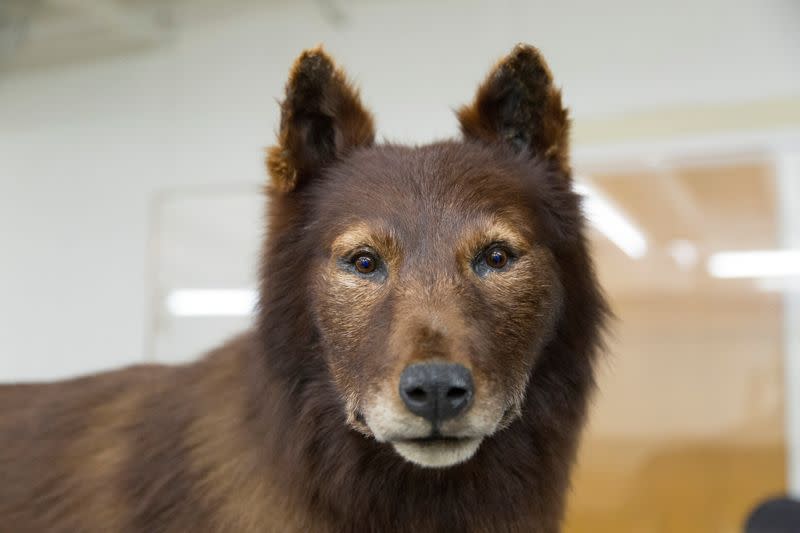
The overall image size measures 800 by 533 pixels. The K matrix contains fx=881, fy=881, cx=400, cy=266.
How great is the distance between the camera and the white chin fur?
5.64 ft

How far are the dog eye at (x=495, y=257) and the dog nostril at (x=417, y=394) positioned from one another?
0.44 metres

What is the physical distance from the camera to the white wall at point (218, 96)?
5.05 m

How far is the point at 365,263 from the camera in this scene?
197cm

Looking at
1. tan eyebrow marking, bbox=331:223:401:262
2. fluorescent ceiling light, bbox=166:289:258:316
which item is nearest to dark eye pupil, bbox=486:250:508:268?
tan eyebrow marking, bbox=331:223:401:262

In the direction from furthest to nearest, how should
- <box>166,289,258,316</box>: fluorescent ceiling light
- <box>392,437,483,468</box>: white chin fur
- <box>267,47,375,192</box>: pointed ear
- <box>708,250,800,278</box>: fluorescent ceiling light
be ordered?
<box>166,289,258,316</box>: fluorescent ceiling light → <box>708,250,800,278</box>: fluorescent ceiling light → <box>267,47,375,192</box>: pointed ear → <box>392,437,483,468</box>: white chin fur

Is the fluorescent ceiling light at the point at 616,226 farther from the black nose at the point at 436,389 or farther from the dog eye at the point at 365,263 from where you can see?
the black nose at the point at 436,389

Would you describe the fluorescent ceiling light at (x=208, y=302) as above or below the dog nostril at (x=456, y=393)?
above

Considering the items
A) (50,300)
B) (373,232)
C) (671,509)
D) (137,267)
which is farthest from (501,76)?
(50,300)

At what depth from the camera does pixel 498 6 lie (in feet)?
17.5

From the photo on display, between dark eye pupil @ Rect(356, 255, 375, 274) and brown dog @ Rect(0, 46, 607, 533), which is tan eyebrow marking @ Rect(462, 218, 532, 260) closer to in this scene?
brown dog @ Rect(0, 46, 607, 533)

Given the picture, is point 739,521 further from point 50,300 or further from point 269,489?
point 50,300

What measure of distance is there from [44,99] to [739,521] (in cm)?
549

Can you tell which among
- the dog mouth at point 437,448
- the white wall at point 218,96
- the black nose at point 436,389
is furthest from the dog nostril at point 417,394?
the white wall at point 218,96

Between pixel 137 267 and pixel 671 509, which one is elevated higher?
pixel 137 267
